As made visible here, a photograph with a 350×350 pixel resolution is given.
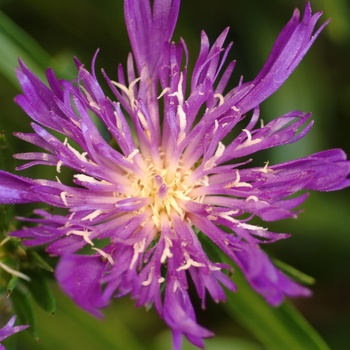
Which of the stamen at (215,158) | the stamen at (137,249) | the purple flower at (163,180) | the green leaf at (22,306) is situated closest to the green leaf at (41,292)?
the green leaf at (22,306)

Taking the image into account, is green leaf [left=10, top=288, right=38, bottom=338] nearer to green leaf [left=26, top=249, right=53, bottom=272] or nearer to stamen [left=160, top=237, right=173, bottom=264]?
green leaf [left=26, top=249, right=53, bottom=272]

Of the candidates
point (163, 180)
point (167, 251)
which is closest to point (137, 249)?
point (167, 251)

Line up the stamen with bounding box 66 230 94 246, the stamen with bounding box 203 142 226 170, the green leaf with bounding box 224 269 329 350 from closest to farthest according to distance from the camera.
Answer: the stamen with bounding box 66 230 94 246, the stamen with bounding box 203 142 226 170, the green leaf with bounding box 224 269 329 350

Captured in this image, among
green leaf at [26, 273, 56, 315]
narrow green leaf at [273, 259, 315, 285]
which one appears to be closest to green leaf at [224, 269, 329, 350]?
narrow green leaf at [273, 259, 315, 285]

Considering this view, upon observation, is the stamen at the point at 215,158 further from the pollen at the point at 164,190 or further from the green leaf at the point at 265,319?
the green leaf at the point at 265,319

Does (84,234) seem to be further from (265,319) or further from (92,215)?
(265,319)

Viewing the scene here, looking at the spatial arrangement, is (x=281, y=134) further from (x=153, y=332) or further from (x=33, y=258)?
(x=153, y=332)

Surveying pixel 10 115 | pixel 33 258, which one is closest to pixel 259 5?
pixel 10 115
